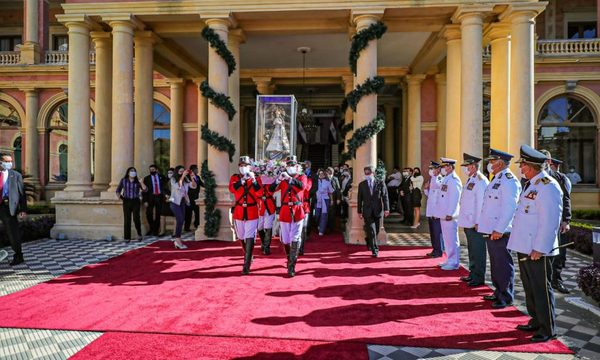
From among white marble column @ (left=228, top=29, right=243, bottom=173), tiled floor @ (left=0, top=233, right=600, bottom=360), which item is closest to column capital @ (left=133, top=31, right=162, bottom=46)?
white marble column @ (left=228, top=29, right=243, bottom=173)

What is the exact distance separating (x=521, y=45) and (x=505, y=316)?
23.8 feet

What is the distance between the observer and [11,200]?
7457 mm

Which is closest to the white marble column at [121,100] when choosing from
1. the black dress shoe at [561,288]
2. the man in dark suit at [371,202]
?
the man in dark suit at [371,202]

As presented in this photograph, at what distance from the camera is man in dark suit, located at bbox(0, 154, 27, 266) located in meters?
7.44

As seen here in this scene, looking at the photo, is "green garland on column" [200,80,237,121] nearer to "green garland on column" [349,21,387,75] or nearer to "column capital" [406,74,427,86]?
"green garland on column" [349,21,387,75]

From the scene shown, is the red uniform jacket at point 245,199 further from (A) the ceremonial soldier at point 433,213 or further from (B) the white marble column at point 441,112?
(B) the white marble column at point 441,112

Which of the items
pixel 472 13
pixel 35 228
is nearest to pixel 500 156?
pixel 472 13

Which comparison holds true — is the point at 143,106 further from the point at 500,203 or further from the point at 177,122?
the point at 500,203

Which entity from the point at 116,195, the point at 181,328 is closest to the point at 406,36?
the point at 116,195

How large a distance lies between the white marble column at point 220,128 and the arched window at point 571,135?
47.3 ft

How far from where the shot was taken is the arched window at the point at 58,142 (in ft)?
67.8

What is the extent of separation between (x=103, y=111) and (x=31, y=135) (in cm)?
1099

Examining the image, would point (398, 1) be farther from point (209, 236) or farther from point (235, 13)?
point (209, 236)

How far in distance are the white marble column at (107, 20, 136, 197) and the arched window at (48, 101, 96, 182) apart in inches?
429
